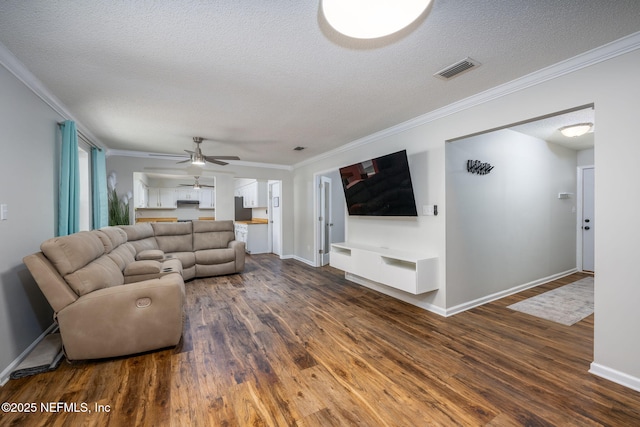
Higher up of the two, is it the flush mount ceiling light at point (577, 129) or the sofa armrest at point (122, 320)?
the flush mount ceiling light at point (577, 129)

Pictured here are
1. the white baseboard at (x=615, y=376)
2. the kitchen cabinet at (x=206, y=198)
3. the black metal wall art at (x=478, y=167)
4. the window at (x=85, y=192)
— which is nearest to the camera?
the white baseboard at (x=615, y=376)

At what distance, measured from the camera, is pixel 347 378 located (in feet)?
6.05

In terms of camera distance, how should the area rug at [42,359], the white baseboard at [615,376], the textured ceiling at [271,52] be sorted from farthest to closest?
the area rug at [42,359] → the white baseboard at [615,376] → the textured ceiling at [271,52]

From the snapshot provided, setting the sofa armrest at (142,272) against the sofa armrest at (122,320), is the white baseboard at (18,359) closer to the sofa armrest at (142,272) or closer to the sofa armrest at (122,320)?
the sofa armrest at (122,320)

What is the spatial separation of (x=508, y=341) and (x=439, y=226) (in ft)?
4.10

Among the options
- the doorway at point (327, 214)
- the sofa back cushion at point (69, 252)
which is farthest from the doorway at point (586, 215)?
the sofa back cushion at point (69, 252)

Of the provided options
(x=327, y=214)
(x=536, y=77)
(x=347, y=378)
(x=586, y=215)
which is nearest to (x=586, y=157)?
(x=586, y=215)

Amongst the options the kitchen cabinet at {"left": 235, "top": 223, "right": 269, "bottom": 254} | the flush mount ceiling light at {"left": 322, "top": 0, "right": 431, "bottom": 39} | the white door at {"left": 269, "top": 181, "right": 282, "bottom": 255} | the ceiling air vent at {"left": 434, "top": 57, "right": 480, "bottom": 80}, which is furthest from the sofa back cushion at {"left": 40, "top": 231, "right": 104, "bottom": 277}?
the kitchen cabinet at {"left": 235, "top": 223, "right": 269, "bottom": 254}

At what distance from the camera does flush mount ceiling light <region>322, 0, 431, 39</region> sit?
1.26 metres

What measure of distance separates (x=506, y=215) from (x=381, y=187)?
5.83 feet

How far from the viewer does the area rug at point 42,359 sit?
184 centimetres

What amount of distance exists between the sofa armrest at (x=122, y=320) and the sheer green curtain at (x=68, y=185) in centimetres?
123

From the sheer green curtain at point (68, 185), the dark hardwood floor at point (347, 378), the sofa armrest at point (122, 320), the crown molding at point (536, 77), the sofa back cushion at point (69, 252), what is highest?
the crown molding at point (536, 77)

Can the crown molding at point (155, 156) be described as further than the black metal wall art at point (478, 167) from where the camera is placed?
Yes
